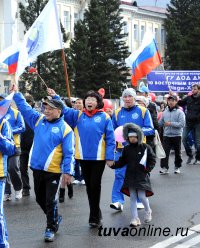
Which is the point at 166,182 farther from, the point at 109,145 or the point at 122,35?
the point at 122,35

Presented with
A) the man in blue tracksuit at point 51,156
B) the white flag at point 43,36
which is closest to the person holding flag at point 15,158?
Answer: the white flag at point 43,36

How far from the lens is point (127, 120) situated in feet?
31.8

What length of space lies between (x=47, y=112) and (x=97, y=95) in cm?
90

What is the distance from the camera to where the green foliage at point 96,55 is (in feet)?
162

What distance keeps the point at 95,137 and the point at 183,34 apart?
59.8 m

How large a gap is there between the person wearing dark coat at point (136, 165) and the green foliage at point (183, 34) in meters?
52.3

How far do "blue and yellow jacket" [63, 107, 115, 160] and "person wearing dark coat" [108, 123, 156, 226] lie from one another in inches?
12.7

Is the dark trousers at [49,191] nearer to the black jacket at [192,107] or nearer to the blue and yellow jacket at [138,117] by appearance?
the blue and yellow jacket at [138,117]

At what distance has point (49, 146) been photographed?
7707 mm

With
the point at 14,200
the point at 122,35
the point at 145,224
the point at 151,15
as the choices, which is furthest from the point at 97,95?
the point at 151,15

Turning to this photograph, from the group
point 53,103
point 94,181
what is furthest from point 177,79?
point 53,103

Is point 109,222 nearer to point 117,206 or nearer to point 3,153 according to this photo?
point 117,206

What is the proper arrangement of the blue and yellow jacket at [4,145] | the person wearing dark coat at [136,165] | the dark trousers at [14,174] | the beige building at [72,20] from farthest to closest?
1. the beige building at [72,20]
2. the dark trousers at [14,174]
3. the person wearing dark coat at [136,165]
4. the blue and yellow jacket at [4,145]

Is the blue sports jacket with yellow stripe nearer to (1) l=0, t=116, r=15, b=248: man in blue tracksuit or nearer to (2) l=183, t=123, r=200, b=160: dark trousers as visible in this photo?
(1) l=0, t=116, r=15, b=248: man in blue tracksuit
